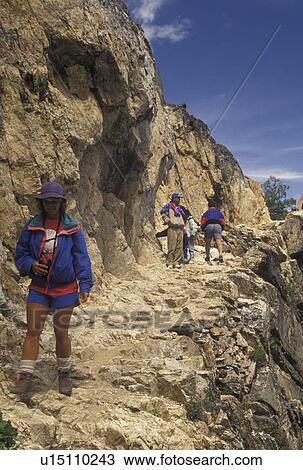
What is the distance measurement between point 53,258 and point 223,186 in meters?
31.7

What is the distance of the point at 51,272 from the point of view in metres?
4.92

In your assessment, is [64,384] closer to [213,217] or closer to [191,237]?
[213,217]

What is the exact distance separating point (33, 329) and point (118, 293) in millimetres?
5260

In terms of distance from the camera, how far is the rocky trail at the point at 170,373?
182 inches

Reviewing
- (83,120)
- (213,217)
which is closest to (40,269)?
(83,120)

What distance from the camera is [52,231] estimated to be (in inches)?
197

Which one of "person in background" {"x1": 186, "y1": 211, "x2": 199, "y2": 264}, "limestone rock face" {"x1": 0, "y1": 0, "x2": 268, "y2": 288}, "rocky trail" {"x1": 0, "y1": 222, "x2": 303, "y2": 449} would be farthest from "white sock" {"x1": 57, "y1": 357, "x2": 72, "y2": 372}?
"person in background" {"x1": 186, "y1": 211, "x2": 199, "y2": 264}

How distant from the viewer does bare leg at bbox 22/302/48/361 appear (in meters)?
4.87

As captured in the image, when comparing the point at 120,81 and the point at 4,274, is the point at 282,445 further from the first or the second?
the point at 120,81

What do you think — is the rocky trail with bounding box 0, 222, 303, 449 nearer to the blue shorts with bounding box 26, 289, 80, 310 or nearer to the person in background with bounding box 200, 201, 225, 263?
the blue shorts with bounding box 26, 289, 80, 310

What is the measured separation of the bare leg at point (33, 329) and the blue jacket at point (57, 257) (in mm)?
260

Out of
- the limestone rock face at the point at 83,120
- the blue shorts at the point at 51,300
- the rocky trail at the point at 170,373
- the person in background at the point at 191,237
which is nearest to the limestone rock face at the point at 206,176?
the person in background at the point at 191,237

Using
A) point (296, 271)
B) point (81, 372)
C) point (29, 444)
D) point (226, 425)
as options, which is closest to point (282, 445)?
point (226, 425)

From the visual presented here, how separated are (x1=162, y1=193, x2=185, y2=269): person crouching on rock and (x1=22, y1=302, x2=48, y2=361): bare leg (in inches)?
362
